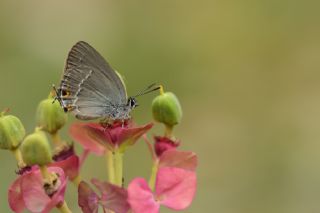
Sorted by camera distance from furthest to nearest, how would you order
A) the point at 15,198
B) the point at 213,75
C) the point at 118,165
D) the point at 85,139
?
the point at 213,75
the point at 85,139
the point at 118,165
the point at 15,198

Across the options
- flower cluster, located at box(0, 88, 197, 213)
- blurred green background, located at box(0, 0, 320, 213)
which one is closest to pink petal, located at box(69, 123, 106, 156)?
flower cluster, located at box(0, 88, 197, 213)

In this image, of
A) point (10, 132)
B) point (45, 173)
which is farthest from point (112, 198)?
point (10, 132)

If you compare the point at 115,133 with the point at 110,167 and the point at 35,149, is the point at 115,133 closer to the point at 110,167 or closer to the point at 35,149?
the point at 110,167

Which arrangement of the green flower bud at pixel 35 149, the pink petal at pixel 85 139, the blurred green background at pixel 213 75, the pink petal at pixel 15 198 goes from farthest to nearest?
the blurred green background at pixel 213 75
the pink petal at pixel 85 139
the pink petal at pixel 15 198
the green flower bud at pixel 35 149

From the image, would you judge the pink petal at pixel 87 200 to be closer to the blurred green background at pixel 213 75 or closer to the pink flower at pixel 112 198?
the pink flower at pixel 112 198

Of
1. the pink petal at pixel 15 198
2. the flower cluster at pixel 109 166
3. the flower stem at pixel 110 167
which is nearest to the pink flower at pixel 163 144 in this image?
the flower cluster at pixel 109 166

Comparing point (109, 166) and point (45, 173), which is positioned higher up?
point (109, 166)
